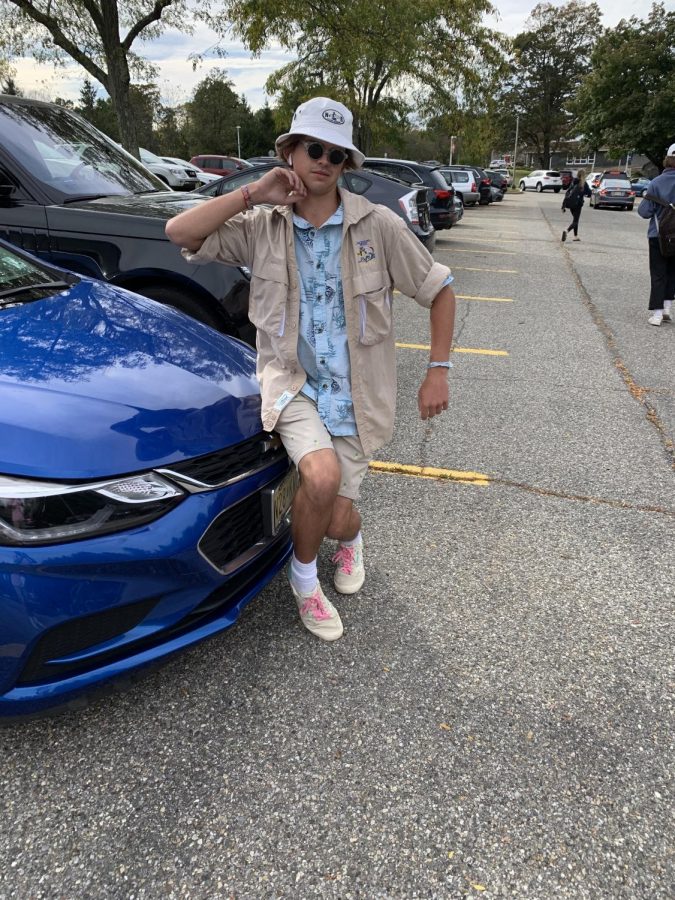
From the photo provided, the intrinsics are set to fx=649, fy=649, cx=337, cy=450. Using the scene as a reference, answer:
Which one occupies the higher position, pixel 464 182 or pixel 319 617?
pixel 464 182

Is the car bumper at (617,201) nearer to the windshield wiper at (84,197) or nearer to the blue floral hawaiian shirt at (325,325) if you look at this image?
the windshield wiper at (84,197)

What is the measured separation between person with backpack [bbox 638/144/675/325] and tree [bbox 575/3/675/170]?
43699 mm

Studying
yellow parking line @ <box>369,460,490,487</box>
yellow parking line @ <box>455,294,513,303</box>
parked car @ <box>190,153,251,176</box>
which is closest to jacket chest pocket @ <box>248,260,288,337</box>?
yellow parking line @ <box>369,460,490,487</box>

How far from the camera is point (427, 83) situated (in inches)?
1008

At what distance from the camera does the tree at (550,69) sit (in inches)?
2933

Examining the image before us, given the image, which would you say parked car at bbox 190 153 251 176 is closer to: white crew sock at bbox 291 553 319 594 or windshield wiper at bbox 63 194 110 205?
windshield wiper at bbox 63 194 110 205

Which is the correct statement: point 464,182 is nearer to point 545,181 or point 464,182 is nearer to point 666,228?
point 666,228

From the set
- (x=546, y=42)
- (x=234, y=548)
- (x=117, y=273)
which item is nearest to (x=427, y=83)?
(x=117, y=273)

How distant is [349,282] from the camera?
7.48 ft

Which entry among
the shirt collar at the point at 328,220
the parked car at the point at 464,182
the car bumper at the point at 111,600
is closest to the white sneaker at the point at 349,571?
the car bumper at the point at 111,600

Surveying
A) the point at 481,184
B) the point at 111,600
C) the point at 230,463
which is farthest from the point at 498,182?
the point at 111,600

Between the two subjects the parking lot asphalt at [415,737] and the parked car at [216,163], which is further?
the parked car at [216,163]

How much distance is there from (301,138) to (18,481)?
4.54 ft

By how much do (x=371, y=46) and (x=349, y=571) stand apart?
57.3ft
